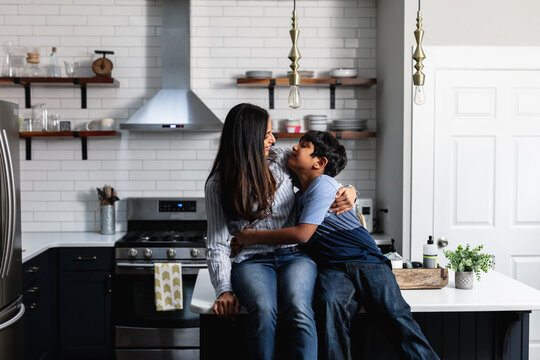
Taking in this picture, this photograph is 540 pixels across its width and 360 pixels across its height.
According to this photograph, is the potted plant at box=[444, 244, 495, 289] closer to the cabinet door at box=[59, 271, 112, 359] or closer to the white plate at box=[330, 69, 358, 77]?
the white plate at box=[330, 69, 358, 77]

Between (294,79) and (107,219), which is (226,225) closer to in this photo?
(294,79)

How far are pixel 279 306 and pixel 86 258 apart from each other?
2.56m

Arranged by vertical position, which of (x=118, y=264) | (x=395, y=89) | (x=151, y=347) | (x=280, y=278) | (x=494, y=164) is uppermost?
(x=395, y=89)

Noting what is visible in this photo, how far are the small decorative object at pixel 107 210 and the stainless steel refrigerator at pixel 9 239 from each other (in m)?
1.31

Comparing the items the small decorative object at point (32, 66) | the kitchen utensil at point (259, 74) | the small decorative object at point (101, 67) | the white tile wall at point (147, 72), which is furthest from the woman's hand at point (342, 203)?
the small decorative object at point (32, 66)

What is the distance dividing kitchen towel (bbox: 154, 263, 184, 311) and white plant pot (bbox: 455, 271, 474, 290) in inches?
80.6

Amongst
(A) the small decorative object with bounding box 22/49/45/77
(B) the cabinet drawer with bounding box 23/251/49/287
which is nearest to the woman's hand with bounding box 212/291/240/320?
(B) the cabinet drawer with bounding box 23/251/49/287

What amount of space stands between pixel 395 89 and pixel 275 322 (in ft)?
8.92

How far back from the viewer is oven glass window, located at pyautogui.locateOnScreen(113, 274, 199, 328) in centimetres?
425

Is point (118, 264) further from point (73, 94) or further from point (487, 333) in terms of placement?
point (487, 333)

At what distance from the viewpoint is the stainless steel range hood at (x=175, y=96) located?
450cm

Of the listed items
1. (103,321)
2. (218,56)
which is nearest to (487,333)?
(103,321)

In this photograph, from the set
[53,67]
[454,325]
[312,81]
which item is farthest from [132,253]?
[454,325]

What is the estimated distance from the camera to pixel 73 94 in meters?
4.88
